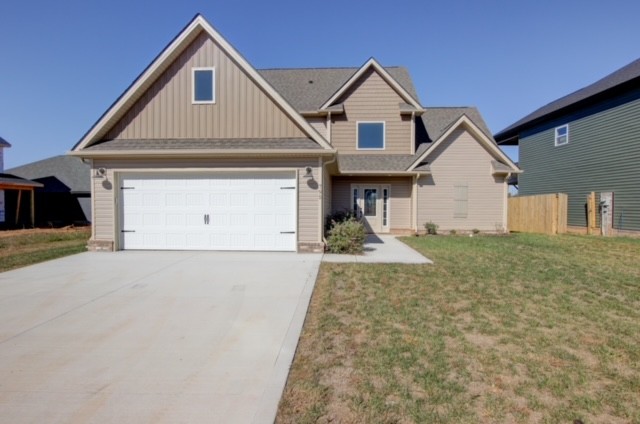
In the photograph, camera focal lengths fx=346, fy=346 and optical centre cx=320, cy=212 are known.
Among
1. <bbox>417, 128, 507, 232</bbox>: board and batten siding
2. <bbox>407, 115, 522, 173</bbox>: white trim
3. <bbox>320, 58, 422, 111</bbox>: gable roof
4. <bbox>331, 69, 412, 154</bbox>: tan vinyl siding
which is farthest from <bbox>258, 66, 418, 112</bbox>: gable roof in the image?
<bbox>417, 128, 507, 232</bbox>: board and batten siding

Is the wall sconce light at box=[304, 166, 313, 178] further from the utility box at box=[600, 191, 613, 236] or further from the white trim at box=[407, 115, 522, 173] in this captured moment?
the utility box at box=[600, 191, 613, 236]

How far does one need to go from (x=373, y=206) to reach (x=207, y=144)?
875 cm

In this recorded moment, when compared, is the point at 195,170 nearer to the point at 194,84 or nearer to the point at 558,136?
the point at 194,84

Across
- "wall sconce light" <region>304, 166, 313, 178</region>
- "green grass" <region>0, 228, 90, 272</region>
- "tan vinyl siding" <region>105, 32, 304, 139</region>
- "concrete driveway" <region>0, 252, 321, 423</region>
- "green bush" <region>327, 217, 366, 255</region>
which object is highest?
"tan vinyl siding" <region>105, 32, 304, 139</region>

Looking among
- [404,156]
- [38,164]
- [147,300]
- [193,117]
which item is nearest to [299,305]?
[147,300]

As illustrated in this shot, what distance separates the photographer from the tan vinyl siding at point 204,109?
410 inches

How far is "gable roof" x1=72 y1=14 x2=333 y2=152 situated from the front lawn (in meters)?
5.20

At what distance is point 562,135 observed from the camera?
20.1 meters

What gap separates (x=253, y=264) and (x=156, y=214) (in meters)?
4.02

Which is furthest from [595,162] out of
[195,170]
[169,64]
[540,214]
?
[169,64]

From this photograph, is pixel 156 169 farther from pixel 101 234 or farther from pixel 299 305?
pixel 299 305

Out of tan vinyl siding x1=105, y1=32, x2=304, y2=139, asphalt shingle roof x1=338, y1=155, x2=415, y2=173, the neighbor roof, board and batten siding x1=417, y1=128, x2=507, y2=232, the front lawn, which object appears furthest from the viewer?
the neighbor roof

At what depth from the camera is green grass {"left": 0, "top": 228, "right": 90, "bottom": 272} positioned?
9.38m

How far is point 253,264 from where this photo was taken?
28.0 ft
